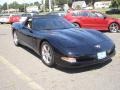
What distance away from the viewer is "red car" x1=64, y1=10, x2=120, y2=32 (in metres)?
15.7

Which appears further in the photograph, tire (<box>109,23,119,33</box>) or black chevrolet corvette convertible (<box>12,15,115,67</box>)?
tire (<box>109,23,119,33</box>)

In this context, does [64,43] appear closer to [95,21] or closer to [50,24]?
[50,24]

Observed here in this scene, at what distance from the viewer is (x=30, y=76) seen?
20.8ft

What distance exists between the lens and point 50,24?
8188 millimetres

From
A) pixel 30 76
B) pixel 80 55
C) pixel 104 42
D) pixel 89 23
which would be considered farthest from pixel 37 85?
pixel 89 23

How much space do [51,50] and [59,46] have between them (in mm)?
301

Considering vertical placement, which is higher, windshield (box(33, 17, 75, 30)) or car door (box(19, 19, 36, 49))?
windshield (box(33, 17, 75, 30))

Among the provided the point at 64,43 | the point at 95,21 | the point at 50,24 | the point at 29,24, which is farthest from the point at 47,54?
the point at 95,21

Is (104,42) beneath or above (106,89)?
above

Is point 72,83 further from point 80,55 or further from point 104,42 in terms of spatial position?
point 104,42

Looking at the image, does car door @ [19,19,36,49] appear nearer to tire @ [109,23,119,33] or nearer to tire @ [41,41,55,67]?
tire @ [41,41,55,67]

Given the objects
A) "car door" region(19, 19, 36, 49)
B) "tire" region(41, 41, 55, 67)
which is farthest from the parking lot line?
"car door" region(19, 19, 36, 49)

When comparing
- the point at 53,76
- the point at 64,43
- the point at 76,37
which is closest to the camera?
the point at 53,76

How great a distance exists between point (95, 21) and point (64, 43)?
9755 millimetres
